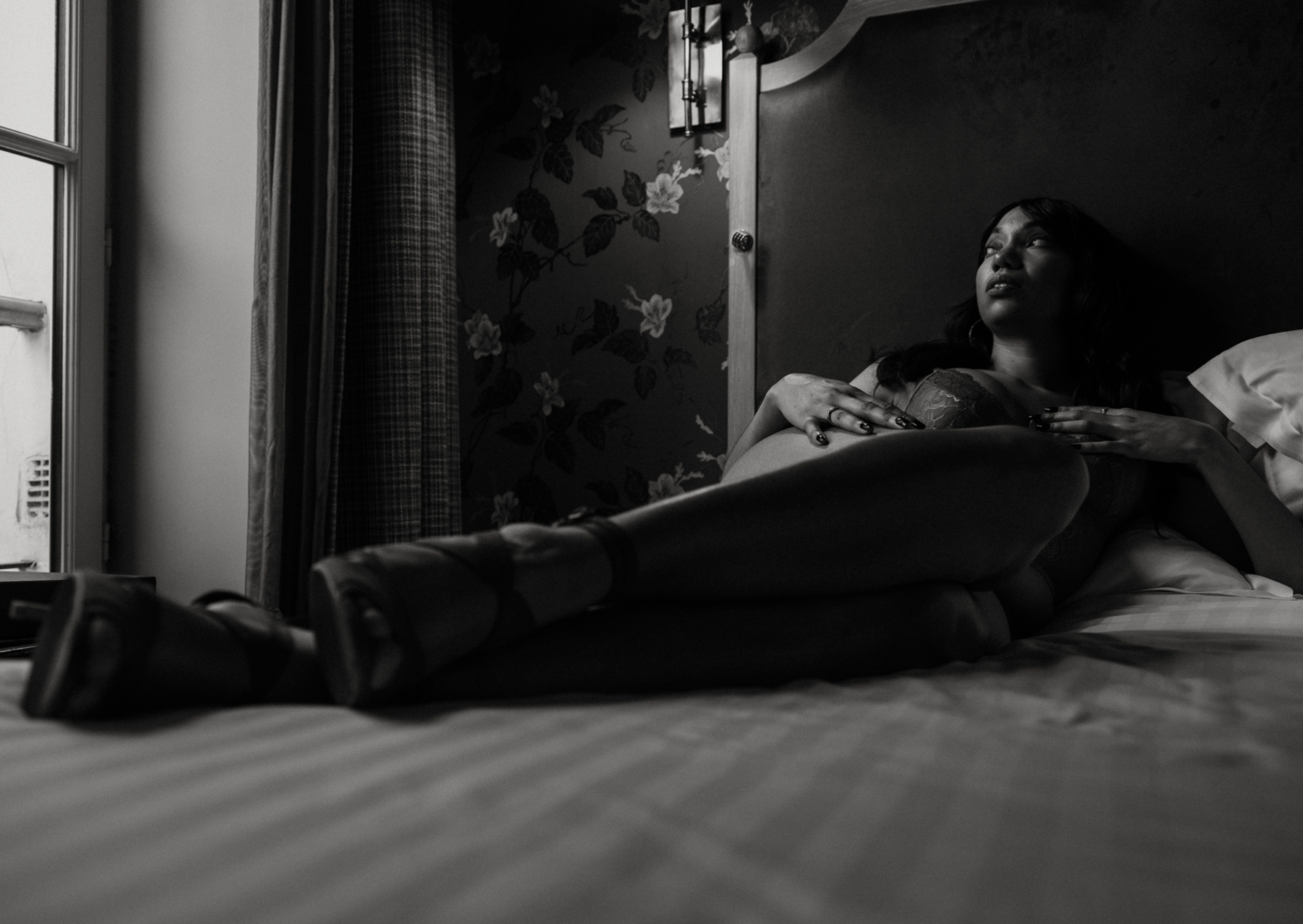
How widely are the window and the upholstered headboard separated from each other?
5.28 ft

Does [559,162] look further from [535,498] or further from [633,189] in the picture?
[535,498]

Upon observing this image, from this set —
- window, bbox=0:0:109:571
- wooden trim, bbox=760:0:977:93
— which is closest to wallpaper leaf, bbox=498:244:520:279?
wooden trim, bbox=760:0:977:93

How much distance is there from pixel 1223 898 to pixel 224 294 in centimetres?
255

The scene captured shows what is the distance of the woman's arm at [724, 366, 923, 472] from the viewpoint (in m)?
1.61

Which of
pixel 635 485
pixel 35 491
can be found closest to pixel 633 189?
pixel 635 485

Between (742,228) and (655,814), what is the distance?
193 cm

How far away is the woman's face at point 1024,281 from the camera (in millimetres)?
1854

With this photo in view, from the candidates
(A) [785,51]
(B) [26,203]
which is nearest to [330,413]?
(B) [26,203]

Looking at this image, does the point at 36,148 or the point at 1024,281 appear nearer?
the point at 1024,281

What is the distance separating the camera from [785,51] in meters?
2.26

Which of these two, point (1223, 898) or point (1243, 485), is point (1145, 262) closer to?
point (1243, 485)

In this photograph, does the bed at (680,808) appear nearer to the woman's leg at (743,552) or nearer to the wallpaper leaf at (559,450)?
the woman's leg at (743,552)

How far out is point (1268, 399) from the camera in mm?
1651

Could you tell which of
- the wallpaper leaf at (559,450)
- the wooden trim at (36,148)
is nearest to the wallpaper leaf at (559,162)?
the wallpaper leaf at (559,450)
